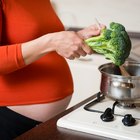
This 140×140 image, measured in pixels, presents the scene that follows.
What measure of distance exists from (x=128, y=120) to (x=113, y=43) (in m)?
0.20

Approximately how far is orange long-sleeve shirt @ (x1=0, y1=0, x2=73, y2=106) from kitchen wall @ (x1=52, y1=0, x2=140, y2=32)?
32.7 inches

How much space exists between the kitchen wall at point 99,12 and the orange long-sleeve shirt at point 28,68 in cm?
83

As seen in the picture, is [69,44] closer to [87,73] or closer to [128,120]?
[128,120]

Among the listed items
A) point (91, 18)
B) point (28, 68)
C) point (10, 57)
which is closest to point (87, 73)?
point (91, 18)

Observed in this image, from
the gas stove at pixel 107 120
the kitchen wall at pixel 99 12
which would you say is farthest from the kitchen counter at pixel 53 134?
the kitchen wall at pixel 99 12

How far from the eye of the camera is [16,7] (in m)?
0.94

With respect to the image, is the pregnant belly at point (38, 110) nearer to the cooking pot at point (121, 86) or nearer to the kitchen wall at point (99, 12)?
the cooking pot at point (121, 86)

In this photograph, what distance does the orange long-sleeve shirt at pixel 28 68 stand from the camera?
3.07ft

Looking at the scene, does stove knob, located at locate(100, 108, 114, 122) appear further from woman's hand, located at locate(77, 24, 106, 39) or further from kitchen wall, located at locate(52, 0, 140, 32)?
kitchen wall, located at locate(52, 0, 140, 32)

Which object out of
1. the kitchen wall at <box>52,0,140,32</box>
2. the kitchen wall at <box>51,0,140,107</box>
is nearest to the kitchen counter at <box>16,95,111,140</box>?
the kitchen wall at <box>51,0,140,107</box>

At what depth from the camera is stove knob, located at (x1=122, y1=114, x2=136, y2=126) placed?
80 cm

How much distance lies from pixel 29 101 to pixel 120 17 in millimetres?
978

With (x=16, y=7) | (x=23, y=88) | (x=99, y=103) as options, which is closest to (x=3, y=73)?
(x=23, y=88)

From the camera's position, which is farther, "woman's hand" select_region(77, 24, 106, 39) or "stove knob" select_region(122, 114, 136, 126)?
"woman's hand" select_region(77, 24, 106, 39)
